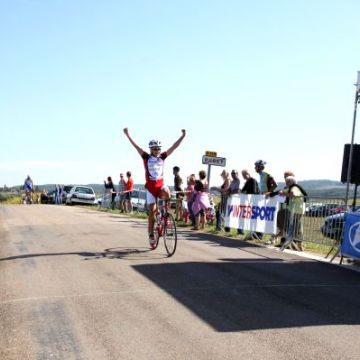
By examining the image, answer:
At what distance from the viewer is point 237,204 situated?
15438 mm

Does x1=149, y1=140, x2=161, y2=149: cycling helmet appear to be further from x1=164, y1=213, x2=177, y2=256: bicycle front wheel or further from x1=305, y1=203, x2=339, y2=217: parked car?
x1=305, y1=203, x2=339, y2=217: parked car

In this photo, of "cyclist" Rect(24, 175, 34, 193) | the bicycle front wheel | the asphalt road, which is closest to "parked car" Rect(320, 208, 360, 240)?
the asphalt road

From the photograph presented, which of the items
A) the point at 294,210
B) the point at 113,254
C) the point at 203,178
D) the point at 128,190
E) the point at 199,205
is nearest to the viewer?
the point at 113,254

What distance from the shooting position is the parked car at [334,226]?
11187 millimetres

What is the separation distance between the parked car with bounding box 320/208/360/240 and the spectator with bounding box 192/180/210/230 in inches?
192

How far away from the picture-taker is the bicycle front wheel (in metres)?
10.2

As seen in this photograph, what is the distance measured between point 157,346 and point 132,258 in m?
4.60

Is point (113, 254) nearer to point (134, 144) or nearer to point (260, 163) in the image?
point (134, 144)

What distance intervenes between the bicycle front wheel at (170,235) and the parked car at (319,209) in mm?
3644

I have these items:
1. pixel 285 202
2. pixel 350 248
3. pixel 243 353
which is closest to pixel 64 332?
pixel 243 353

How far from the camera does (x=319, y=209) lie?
→ 12266 millimetres

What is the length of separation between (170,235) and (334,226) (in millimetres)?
3595

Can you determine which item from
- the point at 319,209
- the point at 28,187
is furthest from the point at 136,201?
the point at 319,209

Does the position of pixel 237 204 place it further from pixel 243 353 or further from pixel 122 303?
pixel 243 353
